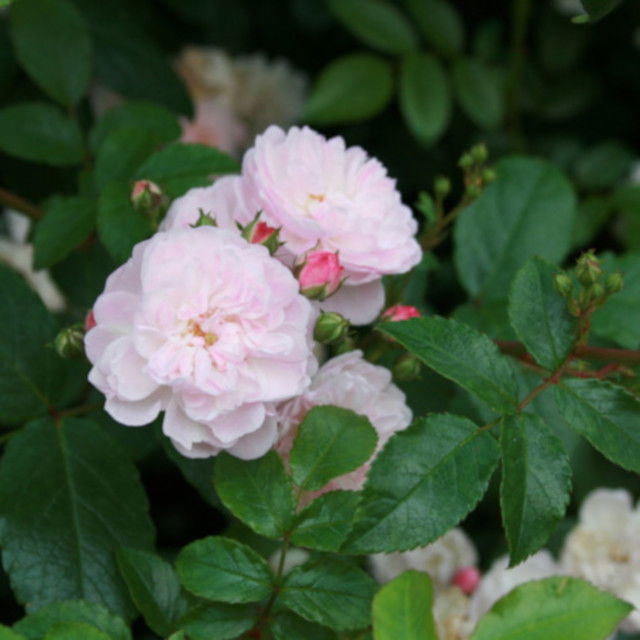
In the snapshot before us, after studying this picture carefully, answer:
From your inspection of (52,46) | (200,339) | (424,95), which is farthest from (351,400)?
(424,95)

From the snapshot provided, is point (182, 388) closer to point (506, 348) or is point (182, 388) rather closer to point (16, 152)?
point (506, 348)

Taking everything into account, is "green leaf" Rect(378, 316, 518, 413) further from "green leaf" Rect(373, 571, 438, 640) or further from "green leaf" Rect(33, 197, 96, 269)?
"green leaf" Rect(33, 197, 96, 269)

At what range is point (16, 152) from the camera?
4.08ft

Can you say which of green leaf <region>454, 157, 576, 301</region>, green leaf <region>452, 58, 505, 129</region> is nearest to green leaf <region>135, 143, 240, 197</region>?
green leaf <region>454, 157, 576, 301</region>

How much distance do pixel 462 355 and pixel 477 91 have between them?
0.96m

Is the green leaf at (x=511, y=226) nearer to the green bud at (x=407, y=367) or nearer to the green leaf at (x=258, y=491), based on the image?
the green bud at (x=407, y=367)

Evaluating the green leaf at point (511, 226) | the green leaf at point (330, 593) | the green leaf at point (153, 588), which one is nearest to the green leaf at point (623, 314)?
the green leaf at point (511, 226)

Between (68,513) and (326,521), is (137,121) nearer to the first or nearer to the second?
(68,513)

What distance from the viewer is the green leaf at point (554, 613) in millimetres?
732

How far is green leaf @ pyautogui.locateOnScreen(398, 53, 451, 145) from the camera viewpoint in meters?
1.60

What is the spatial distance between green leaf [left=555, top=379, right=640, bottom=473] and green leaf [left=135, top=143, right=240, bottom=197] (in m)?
0.44

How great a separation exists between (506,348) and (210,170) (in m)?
0.37

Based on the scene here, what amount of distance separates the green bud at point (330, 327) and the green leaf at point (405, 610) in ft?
0.73

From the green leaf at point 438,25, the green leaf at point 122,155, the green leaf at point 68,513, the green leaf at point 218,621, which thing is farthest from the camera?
the green leaf at point 438,25
